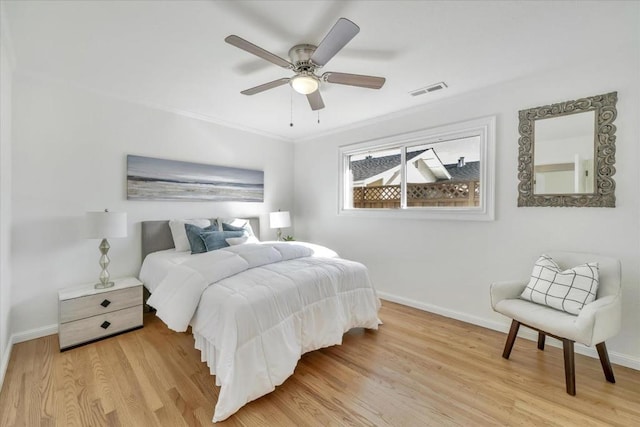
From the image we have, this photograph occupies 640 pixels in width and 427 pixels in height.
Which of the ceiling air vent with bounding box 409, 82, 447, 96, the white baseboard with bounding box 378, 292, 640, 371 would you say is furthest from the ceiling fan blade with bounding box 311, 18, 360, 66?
the white baseboard with bounding box 378, 292, 640, 371

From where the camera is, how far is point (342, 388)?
1832 mm

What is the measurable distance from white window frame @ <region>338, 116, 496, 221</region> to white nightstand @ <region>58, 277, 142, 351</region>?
284 cm

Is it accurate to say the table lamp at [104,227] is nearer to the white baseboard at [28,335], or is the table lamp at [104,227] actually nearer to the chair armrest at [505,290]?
the white baseboard at [28,335]

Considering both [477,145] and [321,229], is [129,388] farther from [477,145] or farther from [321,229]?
[477,145]

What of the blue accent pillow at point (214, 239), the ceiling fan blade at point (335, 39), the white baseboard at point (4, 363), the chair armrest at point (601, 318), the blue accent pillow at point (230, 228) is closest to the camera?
the ceiling fan blade at point (335, 39)

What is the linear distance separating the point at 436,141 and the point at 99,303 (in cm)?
395

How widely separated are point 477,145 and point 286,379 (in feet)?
9.80

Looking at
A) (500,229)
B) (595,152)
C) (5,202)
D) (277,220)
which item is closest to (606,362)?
(500,229)

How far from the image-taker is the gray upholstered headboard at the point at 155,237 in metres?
3.05

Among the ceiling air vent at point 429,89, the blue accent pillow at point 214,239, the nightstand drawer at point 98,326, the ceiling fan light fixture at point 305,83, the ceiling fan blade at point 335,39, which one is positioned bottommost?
the nightstand drawer at point 98,326

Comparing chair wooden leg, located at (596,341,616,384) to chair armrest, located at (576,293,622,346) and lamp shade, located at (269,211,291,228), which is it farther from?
lamp shade, located at (269,211,291,228)

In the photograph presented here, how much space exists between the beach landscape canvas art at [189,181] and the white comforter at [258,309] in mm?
1481

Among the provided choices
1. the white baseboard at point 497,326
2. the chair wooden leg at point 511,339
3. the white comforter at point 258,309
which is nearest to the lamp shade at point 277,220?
the white comforter at point 258,309

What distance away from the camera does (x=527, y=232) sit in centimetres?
252
